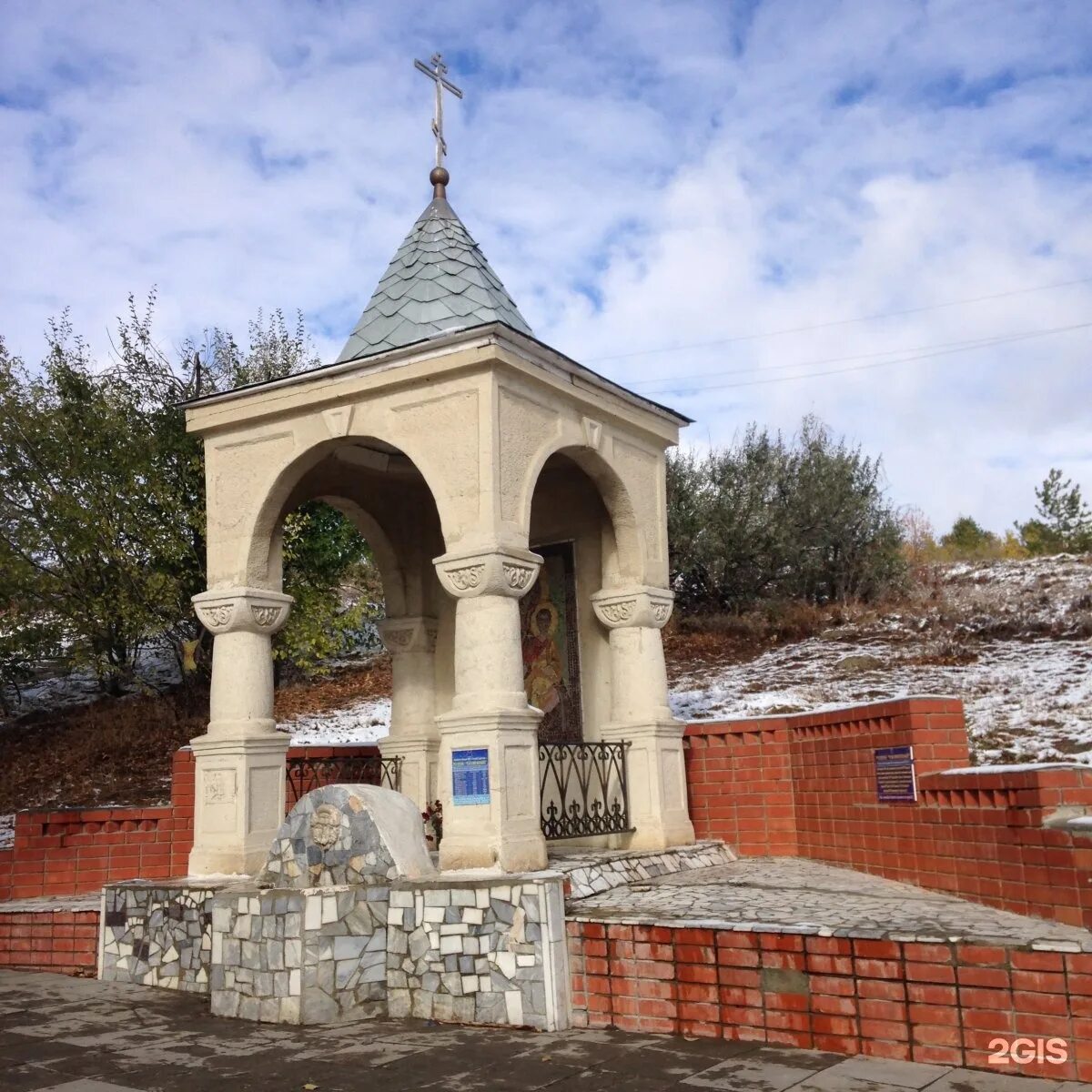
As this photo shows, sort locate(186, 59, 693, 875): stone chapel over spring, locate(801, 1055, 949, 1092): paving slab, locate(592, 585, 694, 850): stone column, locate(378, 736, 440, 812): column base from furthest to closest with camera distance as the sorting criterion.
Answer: locate(378, 736, 440, 812): column base → locate(592, 585, 694, 850): stone column → locate(186, 59, 693, 875): stone chapel over spring → locate(801, 1055, 949, 1092): paving slab

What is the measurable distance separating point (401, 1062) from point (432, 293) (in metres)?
5.67

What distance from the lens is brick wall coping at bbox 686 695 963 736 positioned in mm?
7266

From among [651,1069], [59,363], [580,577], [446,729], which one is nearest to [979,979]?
[651,1069]

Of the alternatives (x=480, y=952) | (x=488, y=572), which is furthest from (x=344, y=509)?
(x=480, y=952)

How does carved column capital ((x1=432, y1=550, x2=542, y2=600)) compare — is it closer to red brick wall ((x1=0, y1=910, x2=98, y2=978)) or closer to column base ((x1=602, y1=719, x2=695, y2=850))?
column base ((x1=602, y1=719, x2=695, y2=850))

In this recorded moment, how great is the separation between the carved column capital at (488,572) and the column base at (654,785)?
6.44 ft

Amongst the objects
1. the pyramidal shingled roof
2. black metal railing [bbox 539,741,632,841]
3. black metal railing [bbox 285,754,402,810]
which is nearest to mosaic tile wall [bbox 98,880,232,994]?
black metal railing [bbox 285,754,402,810]

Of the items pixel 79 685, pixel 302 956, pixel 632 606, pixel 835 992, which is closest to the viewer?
pixel 835 992

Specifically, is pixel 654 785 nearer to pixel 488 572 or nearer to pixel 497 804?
pixel 497 804

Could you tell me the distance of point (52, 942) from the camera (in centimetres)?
797

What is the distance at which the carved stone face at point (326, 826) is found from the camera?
649cm

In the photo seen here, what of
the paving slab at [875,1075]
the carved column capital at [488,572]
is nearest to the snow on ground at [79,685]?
the carved column capital at [488,572]

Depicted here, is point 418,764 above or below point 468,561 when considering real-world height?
below

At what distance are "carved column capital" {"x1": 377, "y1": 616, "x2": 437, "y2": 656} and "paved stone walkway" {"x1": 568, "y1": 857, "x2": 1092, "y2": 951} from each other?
3.36m
